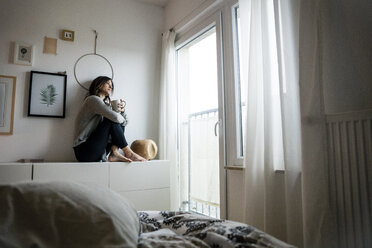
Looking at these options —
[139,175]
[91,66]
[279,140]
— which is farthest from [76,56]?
[279,140]

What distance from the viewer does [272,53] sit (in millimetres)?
1620

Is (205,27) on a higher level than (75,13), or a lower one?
lower

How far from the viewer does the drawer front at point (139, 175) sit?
2332mm

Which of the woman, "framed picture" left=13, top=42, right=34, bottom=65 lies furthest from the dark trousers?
"framed picture" left=13, top=42, right=34, bottom=65

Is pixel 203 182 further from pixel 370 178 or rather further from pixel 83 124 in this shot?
pixel 370 178

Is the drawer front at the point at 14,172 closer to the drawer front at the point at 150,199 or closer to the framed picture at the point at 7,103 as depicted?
the framed picture at the point at 7,103

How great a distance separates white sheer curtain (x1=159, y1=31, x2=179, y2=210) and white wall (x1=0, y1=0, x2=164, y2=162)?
173mm

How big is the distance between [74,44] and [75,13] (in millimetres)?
350

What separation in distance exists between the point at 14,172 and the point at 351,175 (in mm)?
2219

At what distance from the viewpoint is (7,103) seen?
2477 mm

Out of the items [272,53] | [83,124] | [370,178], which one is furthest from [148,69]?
[370,178]

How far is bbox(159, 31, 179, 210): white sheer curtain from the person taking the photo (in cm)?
288

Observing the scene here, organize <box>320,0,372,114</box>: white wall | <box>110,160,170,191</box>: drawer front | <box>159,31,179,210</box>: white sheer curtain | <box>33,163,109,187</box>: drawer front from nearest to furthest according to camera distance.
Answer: <box>320,0,372,114</box>: white wall
<box>33,163,109,187</box>: drawer front
<box>110,160,170,191</box>: drawer front
<box>159,31,179,210</box>: white sheer curtain

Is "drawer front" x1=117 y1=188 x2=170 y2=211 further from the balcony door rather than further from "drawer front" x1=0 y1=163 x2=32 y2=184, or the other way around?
"drawer front" x1=0 y1=163 x2=32 y2=184
